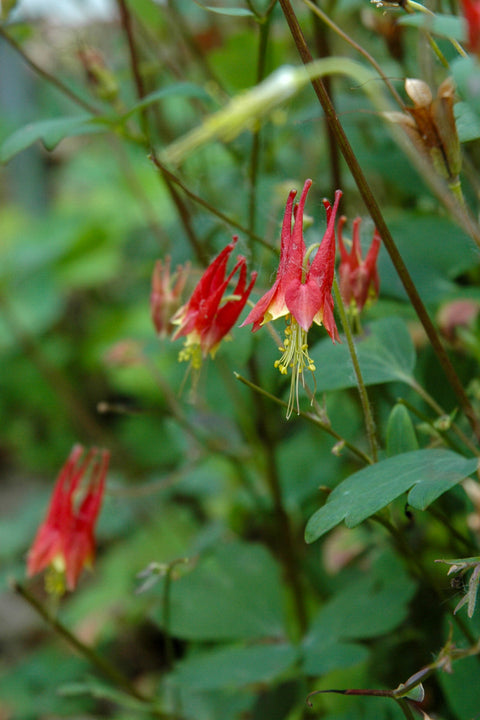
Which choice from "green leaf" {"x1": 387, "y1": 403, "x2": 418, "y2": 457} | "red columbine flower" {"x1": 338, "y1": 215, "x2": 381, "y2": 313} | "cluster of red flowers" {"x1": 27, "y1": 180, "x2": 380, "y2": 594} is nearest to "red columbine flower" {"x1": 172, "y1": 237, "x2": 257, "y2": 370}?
"cluster of red flowers" {"x1": 27, "y1": 180, "x2": 380, "y2": 594}

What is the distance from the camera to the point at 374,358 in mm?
866

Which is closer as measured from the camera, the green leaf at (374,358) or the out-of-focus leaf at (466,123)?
the out-of-focus leaf at (466,123)

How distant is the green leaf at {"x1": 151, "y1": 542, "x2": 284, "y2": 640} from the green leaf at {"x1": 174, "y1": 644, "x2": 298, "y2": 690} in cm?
6

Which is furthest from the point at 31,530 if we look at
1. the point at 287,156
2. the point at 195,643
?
the point at 287,156

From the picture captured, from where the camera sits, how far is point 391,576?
1.06 m

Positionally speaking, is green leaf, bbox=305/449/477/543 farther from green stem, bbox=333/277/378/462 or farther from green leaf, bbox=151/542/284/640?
green leaf, bbox=151/542/284/640

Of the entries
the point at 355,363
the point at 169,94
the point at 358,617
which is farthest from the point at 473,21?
the point at 358,617

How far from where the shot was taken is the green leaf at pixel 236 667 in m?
0.99

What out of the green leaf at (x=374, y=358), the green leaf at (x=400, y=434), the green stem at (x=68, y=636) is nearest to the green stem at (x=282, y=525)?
the green stem at (x=68, y=636)

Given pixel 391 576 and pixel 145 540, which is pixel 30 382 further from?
pixel 391 576

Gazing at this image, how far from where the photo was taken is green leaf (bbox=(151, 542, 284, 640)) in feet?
3.81

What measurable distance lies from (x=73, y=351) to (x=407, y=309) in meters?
2.41

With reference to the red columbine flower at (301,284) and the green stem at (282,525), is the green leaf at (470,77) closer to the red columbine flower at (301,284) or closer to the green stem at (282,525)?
the red columbine flower at (301,284)

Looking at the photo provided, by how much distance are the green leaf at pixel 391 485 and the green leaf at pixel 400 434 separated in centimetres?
7
